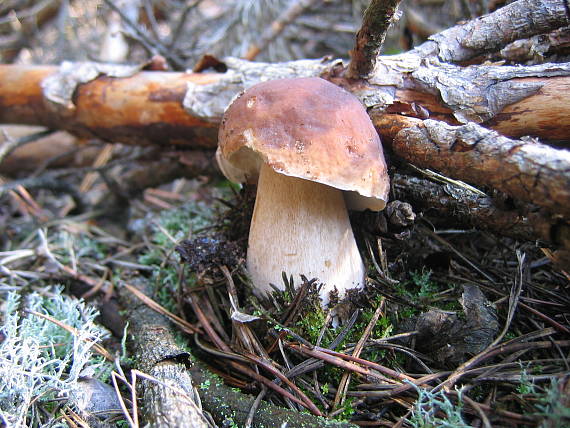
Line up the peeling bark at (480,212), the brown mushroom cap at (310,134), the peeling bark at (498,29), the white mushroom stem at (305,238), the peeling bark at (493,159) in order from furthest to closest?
the peeling bark at (498,29), the white mushroom stem at (305,238), the brown mushroom cap at (310,134), the peeling bark at (480,212), the peeling bark at (493,159)

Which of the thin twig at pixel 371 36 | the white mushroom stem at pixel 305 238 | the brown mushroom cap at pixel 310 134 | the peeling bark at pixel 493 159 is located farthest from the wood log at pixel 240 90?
the white mushroom stem at pixel 305 238

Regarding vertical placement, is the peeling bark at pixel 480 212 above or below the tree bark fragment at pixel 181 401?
above

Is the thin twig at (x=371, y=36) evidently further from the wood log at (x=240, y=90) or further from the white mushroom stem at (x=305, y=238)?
the white mushroom stem at (x=305, y=238)

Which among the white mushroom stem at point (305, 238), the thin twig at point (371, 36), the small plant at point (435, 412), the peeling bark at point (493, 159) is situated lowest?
the small plant at point (435, 412)

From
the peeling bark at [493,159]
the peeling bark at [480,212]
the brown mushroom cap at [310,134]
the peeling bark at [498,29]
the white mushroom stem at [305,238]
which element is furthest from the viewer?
the peeling bark at [498,29]

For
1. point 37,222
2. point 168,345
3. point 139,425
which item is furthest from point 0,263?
point 139,425

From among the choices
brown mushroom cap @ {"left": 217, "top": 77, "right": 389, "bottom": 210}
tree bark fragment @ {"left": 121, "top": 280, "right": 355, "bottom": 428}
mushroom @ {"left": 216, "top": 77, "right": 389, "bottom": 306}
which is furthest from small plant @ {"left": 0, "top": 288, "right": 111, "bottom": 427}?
brown mushroom cap @ {"left": 217, "top": 77, "right": 389, "bottom": 210}

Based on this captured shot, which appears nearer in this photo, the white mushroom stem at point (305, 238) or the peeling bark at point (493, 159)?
the peeling bark at point (493, 159)
